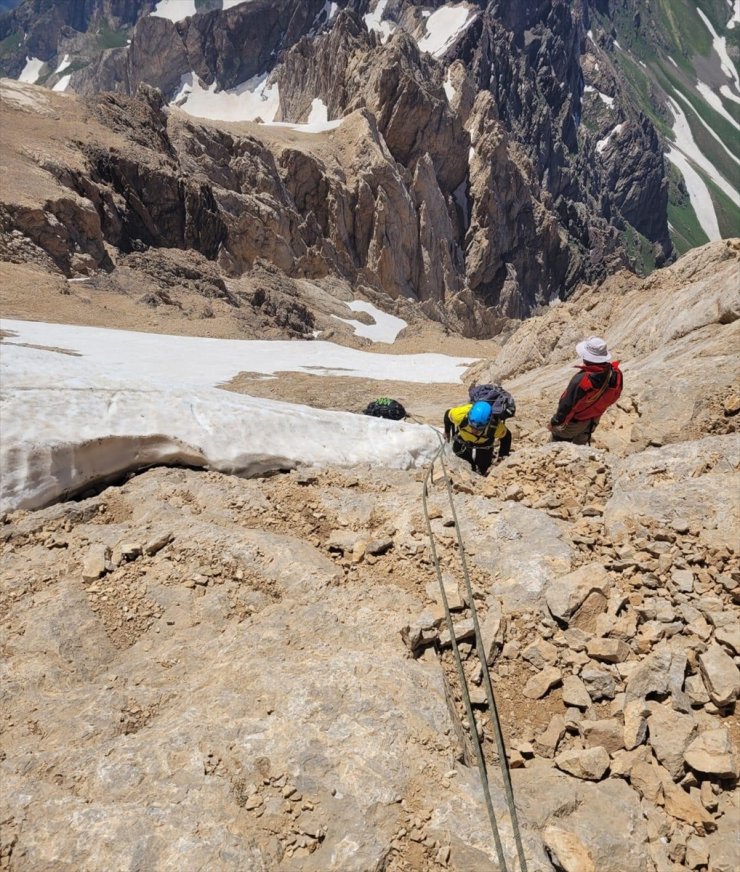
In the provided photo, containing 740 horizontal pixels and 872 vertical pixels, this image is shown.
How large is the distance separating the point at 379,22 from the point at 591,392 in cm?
16634

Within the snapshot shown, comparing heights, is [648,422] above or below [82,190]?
below

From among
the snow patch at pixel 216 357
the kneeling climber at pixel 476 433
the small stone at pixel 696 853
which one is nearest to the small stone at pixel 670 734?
the small stone at pixel 696 853

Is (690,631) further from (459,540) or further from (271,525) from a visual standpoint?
(271,525)

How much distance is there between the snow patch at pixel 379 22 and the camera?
136m

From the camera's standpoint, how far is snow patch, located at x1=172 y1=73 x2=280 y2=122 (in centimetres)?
12544

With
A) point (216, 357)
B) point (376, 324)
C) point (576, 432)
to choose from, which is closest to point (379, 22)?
point (376, 324)

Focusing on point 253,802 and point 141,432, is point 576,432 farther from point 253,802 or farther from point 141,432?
point 253,802

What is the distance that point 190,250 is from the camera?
49531mm

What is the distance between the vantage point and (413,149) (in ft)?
260

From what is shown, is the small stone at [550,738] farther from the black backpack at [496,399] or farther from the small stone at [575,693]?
the black backpack at [496,399]

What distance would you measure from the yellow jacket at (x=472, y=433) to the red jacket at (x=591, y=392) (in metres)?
1.07

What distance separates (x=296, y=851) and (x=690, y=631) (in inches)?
131

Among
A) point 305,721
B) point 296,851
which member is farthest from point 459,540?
point 296,851

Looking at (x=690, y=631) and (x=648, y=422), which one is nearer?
(x=690, y=631)
